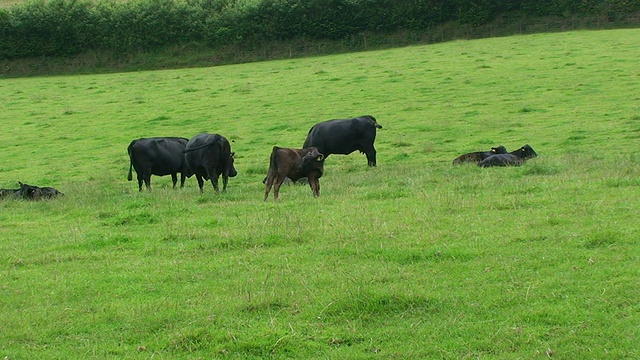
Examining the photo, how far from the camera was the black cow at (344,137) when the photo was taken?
22.3m

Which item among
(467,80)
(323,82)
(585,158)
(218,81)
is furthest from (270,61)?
(585,158)

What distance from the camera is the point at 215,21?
5922 cm

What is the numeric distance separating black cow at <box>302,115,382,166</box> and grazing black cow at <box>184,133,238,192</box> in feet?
13.0

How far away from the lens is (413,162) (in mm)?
22703

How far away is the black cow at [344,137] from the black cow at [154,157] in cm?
370

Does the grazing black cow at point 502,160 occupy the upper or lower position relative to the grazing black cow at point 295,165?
lower

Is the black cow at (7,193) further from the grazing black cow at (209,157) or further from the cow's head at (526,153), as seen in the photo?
the cow's head at (526,153)

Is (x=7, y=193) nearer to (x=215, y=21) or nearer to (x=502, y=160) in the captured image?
(x=502, y=160)

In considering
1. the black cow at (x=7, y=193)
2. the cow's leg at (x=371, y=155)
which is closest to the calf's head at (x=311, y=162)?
the cow's leg at (x=371, y=155)

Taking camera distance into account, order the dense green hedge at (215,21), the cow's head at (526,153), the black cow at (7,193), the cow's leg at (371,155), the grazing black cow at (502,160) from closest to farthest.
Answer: the black cow at (7,193)
the grazing black cow at (502,160)
the cow's head at (526,153)
the cow's leg at (371,155)
the dense green hedge at (215,21)

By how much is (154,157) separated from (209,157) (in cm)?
238

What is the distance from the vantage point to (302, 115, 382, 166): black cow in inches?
879

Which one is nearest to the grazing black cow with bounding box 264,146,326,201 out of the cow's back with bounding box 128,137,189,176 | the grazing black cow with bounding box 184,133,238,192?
the grazing black cow with bounding box 184,133,238,192

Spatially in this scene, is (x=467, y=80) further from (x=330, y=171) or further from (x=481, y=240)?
(x=481, y=240)
